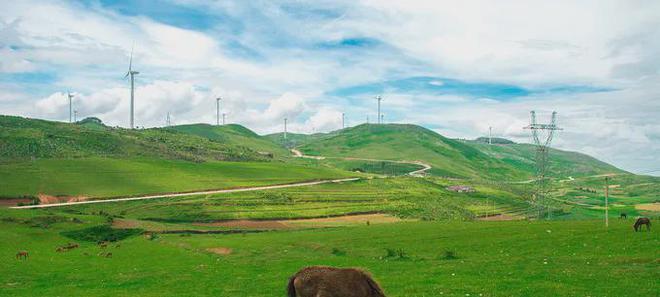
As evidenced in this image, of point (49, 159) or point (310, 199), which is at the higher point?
point (49, 159)

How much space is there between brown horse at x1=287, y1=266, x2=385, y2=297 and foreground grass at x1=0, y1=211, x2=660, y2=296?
8.43 m

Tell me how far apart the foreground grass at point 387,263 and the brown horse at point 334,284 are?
8.43 m

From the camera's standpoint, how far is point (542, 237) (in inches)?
2201

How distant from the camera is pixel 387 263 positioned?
4697cm

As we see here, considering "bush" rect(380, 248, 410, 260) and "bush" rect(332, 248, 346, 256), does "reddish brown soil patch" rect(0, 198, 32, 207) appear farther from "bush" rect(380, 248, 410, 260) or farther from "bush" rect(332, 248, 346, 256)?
"bush" rect(380, 248, 410, 260)

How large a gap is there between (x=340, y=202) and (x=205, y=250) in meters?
92.5

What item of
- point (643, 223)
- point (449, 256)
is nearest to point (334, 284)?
point (449, 256)

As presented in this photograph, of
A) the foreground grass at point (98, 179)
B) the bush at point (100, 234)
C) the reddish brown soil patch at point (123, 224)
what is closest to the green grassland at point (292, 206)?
the reddish brown soil patch at point (123, 224)

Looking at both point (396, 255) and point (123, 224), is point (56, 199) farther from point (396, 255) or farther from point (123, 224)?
point (396, 255)

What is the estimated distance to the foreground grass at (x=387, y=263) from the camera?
30.7m

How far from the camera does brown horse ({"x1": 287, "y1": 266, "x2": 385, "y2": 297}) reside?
1986cm

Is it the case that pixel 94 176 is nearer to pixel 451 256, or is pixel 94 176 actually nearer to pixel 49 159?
pixel 49 159

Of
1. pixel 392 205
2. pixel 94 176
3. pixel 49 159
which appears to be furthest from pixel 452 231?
pixel 49 159

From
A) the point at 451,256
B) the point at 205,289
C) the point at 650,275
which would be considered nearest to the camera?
the point at 650,275
